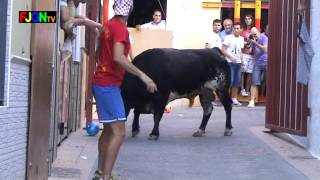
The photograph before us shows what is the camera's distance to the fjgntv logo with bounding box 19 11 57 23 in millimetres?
5836

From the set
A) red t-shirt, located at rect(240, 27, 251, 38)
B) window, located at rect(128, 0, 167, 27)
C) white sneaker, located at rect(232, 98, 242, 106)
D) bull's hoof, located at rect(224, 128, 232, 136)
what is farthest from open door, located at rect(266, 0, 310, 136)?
window, located at rect(128, 0, 167, 27)

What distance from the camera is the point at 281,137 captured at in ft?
37.1

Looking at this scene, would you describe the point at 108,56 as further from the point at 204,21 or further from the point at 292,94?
the point at 204,21

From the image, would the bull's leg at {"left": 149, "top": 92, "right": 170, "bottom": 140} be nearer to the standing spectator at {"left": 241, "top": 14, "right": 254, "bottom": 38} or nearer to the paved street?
the paved street

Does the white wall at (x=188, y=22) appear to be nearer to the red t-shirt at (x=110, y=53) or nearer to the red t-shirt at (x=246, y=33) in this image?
the red t-shirt at (x=246, y=33)

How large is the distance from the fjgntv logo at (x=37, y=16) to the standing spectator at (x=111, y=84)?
740 mm

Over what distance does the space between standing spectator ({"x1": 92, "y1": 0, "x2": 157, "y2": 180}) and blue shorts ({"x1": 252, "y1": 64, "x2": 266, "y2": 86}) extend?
389 inches

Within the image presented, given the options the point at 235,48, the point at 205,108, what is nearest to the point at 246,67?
the point at 235,48

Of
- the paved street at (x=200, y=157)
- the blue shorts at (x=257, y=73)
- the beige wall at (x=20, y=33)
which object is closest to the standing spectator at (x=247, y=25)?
the blue shorts at (x=257, y=73)

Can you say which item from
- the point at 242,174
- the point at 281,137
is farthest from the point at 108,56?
the point at 281,137

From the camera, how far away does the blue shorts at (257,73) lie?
16.4 metres

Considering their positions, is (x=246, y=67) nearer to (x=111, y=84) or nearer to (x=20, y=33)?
(x=111, y=84)

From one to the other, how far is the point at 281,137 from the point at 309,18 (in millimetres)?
2381

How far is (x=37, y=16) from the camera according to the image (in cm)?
610
